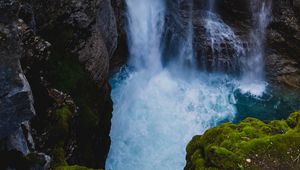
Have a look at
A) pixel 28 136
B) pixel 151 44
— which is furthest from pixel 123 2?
pixel 28 136

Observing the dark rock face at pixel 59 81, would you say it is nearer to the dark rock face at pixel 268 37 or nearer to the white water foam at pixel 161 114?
the white water foam at pixel 161 114

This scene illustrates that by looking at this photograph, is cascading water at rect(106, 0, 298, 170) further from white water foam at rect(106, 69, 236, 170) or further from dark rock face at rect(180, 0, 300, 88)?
dark rock face at rect(180, 0, 300, 88)

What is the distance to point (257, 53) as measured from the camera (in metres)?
18.5

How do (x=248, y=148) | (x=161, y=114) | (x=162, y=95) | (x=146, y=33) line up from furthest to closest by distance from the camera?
(x=146, y=33) < (x=162, y=95) < (x=161, y=114) < (x=248, y=148)

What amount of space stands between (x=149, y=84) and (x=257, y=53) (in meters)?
5.38

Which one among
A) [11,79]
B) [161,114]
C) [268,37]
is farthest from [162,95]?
[11,79]

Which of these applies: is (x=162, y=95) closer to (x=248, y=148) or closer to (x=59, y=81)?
(x=59, y=81)

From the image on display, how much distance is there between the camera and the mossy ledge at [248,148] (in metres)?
7.02

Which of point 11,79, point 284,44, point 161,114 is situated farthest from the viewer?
point 284,44

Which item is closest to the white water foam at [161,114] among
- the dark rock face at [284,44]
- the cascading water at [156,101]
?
the cascading water at [156,101]

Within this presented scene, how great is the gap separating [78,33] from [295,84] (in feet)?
33.2

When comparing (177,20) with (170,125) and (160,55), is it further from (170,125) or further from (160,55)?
(170,125)

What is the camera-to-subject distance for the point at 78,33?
12062mm

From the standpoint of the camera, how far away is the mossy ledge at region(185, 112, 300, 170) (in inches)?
276
